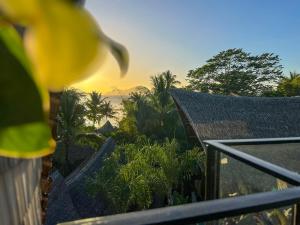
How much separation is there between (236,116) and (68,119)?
6.23 metres

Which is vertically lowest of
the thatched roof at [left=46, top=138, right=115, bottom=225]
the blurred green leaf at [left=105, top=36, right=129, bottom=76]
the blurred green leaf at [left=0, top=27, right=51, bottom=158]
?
the thatched roof at [left=46, top=138, right=115, bottom=225]

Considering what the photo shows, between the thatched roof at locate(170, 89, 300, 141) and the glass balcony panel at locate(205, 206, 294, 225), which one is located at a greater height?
the glass balcony panel at locate(205, 206, 294, 225)

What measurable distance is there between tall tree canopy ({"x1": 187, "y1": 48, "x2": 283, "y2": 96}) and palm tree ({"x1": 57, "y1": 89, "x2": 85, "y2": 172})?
9184mm

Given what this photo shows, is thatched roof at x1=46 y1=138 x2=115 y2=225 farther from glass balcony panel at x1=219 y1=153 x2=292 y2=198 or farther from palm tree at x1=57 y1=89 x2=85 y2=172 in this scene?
glass balcony panel at x1=219 y1=153 x2=292 y2=198

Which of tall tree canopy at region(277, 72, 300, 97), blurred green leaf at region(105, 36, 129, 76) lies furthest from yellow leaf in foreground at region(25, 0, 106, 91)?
tall tree canopy at region(277, 72, 300, 97)

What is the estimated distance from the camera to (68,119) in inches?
537

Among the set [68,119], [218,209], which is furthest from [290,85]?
[218,209]

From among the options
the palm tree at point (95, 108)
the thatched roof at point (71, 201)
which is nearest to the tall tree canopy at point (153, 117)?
the palm tree at point (95, 108)

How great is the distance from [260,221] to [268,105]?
12.5 meters

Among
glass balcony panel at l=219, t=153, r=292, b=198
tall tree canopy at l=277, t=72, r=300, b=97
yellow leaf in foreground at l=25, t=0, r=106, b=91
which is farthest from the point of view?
tall tree canopy at l=277, t=72, r=300, b=97

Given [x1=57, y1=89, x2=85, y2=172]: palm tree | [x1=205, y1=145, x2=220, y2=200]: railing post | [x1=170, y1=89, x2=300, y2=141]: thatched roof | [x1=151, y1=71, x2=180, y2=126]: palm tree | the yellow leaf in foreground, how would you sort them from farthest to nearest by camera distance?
[x1=151, y1=71, x2=180, y2=126]: palm tree
[x1=57, y1=89, x2=85, y2=172]: palm tree
[x1=170, y1=89, x2=300, y2=141]: thatched roof
[x1=205, y1=145, x2=220, y2=200]: railing post
the yellow leaf in foreground

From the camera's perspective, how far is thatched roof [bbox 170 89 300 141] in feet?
37.0

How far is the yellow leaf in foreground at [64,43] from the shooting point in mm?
68

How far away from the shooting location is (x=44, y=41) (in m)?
0.07
